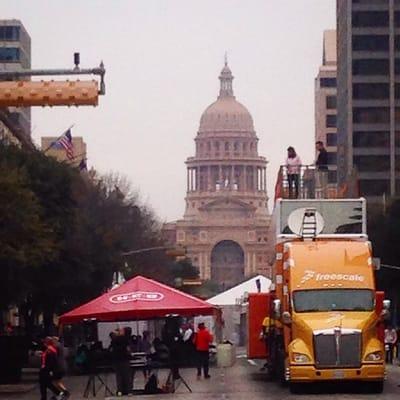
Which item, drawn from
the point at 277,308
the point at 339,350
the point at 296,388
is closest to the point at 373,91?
the point at 277,308

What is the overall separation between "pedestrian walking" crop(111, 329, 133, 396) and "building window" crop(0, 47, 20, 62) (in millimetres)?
85274

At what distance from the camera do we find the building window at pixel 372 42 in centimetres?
13662

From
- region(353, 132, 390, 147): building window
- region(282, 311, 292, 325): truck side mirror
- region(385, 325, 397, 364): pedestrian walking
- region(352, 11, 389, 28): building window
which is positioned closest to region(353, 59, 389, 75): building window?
region(352, 11, 389, 28): building window

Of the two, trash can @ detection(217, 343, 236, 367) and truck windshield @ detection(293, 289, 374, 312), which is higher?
truck windshield @ detection(293, 289, 374, 312)

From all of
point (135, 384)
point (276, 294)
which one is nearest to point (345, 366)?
point (276, 294)

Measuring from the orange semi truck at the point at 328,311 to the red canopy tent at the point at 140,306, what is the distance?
8.61ft

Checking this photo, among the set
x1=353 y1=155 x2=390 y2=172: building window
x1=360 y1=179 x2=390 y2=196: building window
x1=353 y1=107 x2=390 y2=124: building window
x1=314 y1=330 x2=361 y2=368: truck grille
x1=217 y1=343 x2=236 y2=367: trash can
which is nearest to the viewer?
x1=314 y1=330 x2=361 y2=368: truck grille

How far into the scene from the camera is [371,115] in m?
136

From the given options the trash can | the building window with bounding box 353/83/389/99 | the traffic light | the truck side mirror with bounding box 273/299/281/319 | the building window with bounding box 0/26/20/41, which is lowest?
the trash can

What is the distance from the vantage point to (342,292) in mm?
37281

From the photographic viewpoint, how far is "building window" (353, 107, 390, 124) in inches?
5354

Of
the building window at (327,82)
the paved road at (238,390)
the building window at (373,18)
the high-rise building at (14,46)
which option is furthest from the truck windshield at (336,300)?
the building window at (327,82)

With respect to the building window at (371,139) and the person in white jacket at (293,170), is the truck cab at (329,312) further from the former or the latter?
the building window at (371,139)

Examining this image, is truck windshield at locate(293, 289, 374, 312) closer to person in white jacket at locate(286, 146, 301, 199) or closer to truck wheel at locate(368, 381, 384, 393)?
truck wheel at locate(368, 381, 384, 393)
